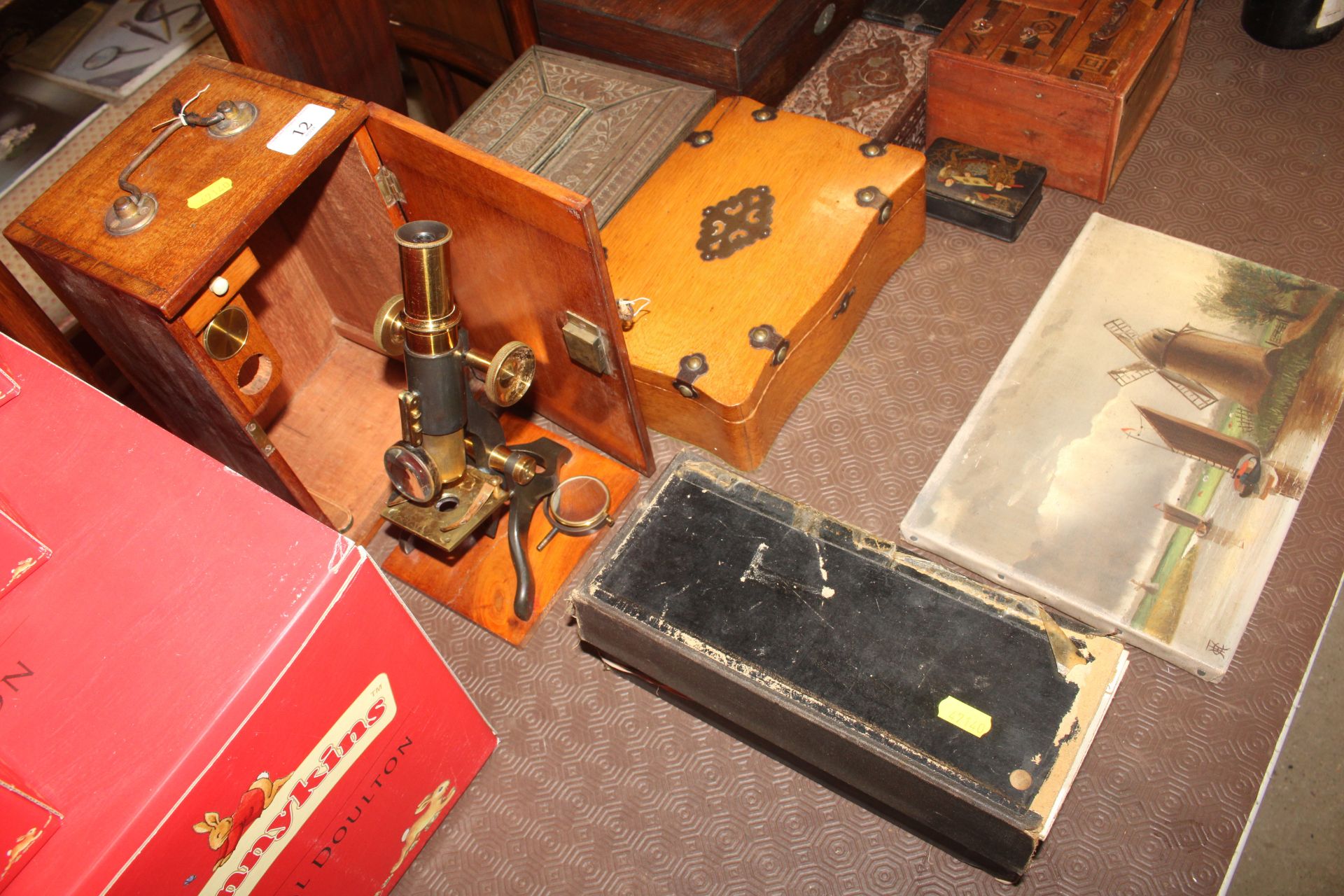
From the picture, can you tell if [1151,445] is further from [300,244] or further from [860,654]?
[300,244]

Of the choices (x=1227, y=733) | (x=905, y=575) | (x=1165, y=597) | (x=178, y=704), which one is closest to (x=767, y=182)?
(x=905, y=575)

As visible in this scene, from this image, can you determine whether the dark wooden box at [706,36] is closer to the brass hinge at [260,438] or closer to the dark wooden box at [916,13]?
the dark wooden box at [916,13]

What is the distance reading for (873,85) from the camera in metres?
1.70

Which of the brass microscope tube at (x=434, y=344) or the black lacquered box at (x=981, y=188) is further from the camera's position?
the black lacquered box at (x=981, y=188)

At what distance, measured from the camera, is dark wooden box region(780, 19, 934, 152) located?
167 centimetres

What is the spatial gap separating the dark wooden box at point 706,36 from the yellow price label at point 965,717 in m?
1.04

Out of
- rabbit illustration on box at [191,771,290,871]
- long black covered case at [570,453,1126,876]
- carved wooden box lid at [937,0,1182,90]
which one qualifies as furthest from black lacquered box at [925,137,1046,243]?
rabbit illustration on box at [191,771,290,871]

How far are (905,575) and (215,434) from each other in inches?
33.0

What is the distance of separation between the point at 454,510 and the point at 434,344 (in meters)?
0.22

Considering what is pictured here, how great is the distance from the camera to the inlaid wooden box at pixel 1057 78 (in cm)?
154

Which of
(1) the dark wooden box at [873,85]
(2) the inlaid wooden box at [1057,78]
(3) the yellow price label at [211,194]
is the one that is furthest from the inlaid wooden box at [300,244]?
(2) the inlaid wooden box at [1057,78]

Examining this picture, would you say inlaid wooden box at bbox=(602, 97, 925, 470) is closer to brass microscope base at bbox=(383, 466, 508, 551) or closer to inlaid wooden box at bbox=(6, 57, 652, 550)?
inlaid wooden box at bbox=(6, 57, 652, 550)

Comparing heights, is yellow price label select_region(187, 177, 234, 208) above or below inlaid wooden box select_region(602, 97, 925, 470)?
below

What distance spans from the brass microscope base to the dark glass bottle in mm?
1566
